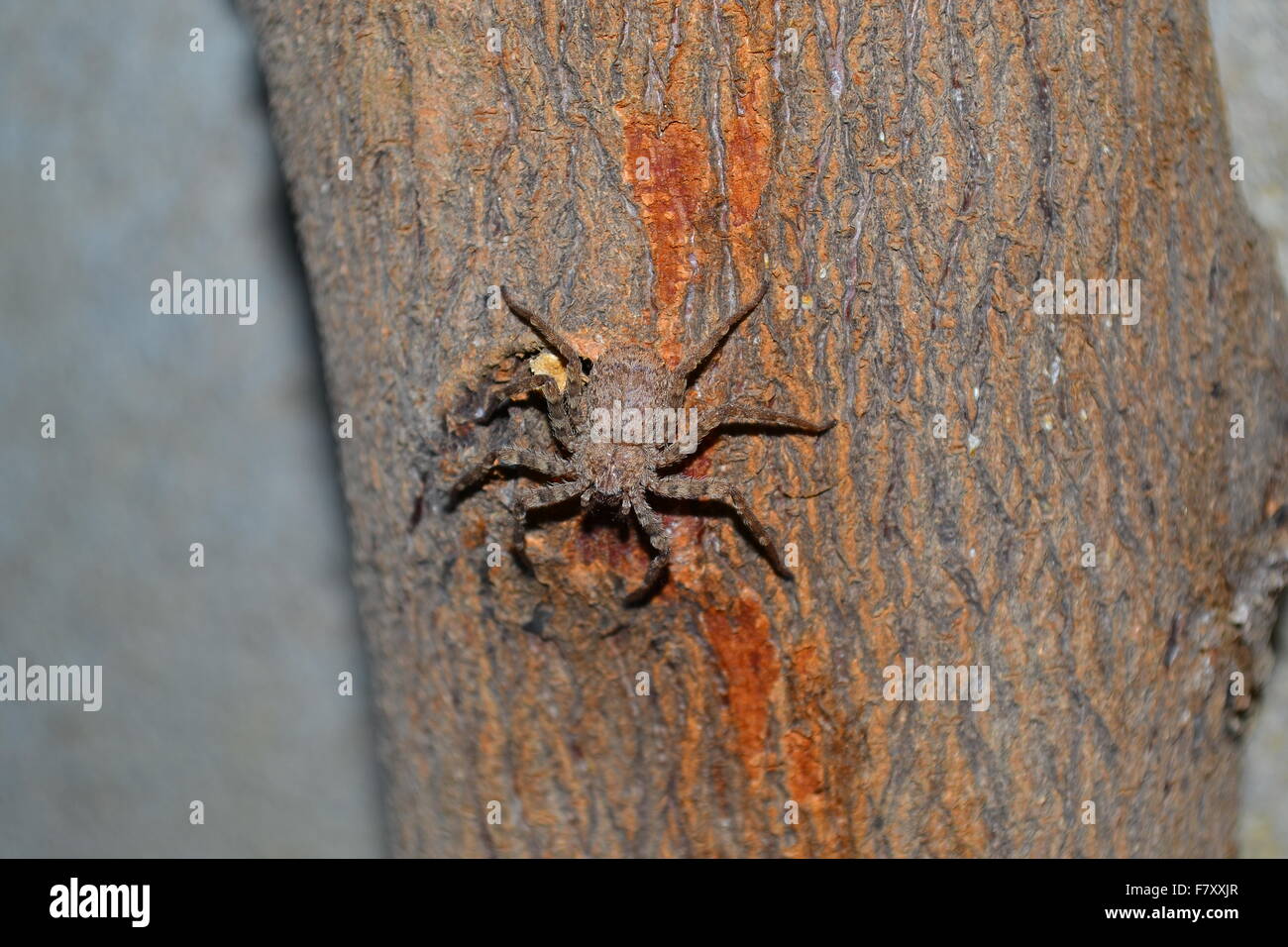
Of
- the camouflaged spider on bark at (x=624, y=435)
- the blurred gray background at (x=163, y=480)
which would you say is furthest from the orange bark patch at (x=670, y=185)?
the blurred gray background at (x=163, y=480)

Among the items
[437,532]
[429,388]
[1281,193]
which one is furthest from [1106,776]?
[1281,193]

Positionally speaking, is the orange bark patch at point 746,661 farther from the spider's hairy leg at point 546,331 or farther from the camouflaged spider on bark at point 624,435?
the spider's hairy leg at point 546,331

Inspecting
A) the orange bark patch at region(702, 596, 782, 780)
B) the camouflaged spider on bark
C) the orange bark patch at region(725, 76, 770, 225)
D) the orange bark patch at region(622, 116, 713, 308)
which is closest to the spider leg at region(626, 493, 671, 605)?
the camouflaged spider on bark

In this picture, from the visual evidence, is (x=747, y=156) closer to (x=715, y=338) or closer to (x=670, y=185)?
(x=670, y=185)

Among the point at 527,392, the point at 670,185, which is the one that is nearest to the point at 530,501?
the point at 527,392

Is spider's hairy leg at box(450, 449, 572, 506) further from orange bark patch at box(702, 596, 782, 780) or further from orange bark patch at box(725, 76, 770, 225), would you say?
orange bark patch at box(725, 76, 770, 225)
